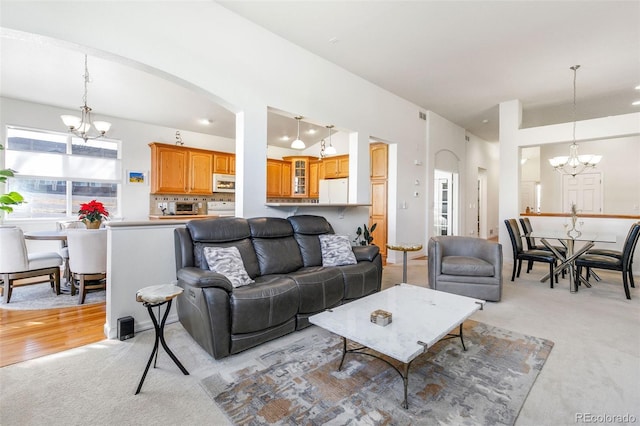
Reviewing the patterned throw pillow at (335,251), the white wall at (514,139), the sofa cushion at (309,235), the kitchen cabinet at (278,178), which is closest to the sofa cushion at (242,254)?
the sofa cushion at (309,235)

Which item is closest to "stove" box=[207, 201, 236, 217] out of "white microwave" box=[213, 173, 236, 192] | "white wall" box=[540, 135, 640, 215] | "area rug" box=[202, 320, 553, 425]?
"white microwave" box=[213, 173, 236, 192]

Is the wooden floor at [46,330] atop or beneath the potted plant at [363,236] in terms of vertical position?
beneath

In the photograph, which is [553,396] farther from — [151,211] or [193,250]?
[151,211]

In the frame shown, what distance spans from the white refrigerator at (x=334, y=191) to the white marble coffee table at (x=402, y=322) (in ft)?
13.3

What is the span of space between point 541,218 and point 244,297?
21.5ft

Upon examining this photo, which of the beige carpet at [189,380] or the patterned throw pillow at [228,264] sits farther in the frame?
the patterned throw pillow at [228,264]

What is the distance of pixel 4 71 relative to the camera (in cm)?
395

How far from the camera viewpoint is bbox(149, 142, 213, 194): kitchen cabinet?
5.71 meters

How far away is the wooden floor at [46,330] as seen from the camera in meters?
2.39

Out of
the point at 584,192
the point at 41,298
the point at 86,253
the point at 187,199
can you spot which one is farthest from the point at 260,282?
the point at 584,192

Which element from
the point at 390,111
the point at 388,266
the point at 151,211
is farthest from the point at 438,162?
the point at 151,211

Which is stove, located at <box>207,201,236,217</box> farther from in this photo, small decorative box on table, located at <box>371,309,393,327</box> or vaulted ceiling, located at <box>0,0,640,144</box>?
small decorative box on table, located at <box>371,309,393,327</box>

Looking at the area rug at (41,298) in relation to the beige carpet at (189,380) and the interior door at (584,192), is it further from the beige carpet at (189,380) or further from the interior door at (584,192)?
the interior door at (584,192)

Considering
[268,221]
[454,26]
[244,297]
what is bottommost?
[244,297]
